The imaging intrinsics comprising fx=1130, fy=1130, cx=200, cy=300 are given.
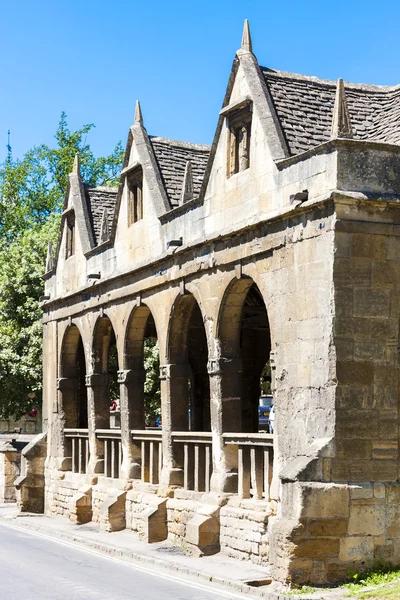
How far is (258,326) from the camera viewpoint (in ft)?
78.0

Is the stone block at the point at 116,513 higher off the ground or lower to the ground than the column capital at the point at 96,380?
lower

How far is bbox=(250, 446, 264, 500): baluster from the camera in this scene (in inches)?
669

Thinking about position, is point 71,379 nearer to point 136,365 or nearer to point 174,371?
point 136,365

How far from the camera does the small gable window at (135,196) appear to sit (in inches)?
872

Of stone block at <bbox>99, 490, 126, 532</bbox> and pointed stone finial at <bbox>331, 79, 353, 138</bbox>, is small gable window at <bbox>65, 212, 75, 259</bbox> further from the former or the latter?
pointed stone finial at <bbox>331, 79, 353, 138</bbox>

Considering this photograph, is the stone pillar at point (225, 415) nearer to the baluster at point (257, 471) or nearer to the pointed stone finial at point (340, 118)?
the baluster at point (257, 471)

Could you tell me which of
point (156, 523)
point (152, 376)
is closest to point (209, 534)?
point (156, 523)

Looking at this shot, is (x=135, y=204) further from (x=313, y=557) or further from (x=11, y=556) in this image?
(x=313, y=557)

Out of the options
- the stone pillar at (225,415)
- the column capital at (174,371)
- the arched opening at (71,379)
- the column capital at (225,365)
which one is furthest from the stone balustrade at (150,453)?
the arched opening at (71,379)

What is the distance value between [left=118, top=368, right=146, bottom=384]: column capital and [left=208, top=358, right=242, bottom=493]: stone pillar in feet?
14.1

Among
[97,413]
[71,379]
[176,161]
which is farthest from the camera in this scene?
[71,379]

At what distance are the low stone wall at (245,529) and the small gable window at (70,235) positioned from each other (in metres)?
10.5

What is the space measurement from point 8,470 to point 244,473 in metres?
13.7

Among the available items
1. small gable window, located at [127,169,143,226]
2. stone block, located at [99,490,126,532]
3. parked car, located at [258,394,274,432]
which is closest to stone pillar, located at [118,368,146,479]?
stone block, located at [99,490,126,532]
